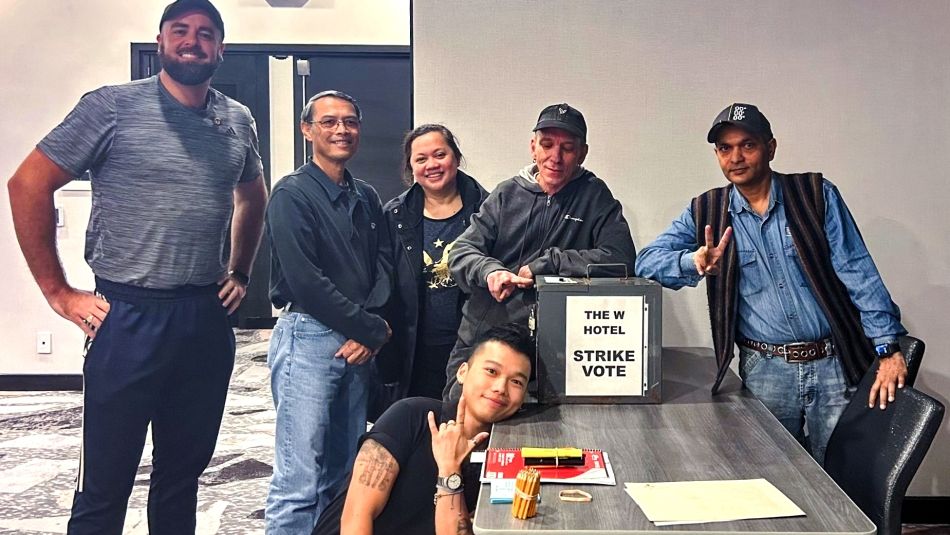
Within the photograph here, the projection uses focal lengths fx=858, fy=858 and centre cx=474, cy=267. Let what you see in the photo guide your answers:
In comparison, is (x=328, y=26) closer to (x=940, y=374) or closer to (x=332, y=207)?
(x=332, y=207)

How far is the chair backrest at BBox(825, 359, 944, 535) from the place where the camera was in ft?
6.05

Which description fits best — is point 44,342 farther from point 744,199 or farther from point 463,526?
point 744,199

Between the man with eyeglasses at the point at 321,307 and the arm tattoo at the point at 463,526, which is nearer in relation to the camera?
the arm tattoo at the point at 463,526

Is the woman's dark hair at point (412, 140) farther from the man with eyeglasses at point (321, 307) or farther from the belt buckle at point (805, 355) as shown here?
the belt buckle at point (805, 355)

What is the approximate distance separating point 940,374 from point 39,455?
128 inches

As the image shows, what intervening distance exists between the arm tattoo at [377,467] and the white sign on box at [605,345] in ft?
1.43

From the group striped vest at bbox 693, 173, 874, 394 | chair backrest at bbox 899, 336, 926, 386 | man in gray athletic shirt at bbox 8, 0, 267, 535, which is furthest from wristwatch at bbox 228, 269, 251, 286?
chair backrest at bbox 899, 336, 926, 386

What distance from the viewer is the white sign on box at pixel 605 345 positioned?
1973 millimetres

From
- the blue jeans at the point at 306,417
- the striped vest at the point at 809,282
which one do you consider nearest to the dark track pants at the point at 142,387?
the blue jeans at the point at 306,417

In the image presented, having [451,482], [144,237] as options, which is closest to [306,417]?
[144,237]

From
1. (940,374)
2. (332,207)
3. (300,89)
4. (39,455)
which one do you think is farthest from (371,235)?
(940,374)

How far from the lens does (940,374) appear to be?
2986 millimetres

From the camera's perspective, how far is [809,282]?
2234 mm

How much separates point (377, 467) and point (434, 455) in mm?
128
